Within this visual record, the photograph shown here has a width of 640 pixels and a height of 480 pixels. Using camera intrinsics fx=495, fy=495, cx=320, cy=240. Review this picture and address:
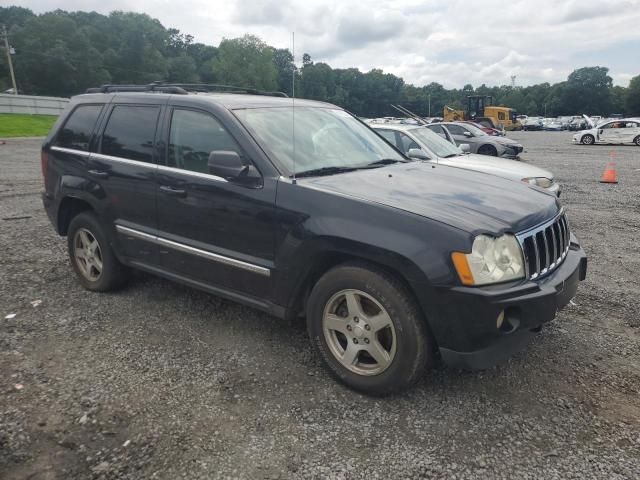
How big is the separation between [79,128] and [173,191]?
162 cm

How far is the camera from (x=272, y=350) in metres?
3.67

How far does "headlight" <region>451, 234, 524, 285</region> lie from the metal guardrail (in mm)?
41548

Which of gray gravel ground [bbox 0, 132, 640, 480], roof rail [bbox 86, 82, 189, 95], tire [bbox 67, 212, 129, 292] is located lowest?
gray gravel ground [bbox 0, 132, 640, 480]

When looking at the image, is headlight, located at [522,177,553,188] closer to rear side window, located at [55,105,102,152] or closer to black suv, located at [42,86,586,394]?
black suv, located at [42,86,586,394]

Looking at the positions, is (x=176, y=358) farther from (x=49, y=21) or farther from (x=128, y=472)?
(x=49, y=21)

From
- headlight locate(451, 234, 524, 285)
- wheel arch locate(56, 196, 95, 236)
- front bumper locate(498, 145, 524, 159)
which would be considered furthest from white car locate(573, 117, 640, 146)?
wheel arch locate(56, 196, 95, 236)

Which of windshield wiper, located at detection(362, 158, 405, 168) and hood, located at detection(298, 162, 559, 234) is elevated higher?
windshield wiper, located at detection(362, 158, 405, 168)

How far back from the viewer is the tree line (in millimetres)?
65750

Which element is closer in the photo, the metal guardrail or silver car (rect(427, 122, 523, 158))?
silver car (rect(427, 122, 523, 158))

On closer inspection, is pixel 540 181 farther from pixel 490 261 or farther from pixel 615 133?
pixel 615 133

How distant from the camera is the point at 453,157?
9.25m

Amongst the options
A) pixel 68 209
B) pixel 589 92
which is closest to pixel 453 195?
pixel 68 209

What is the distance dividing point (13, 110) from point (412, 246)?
1732 inches

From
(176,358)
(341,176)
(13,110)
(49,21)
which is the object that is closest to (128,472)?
(176,358)
